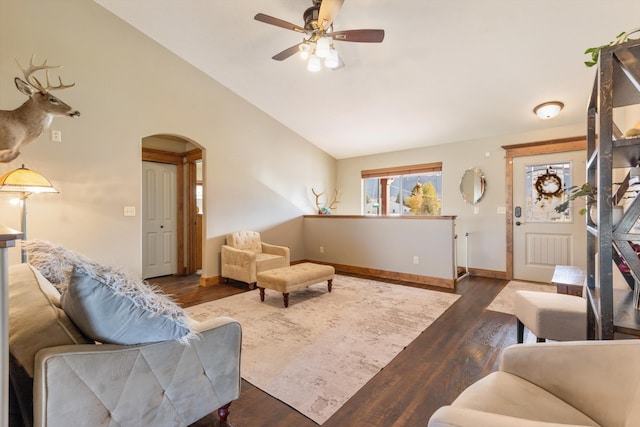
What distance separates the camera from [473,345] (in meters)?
2.43

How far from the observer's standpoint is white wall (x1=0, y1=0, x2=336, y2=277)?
297cm

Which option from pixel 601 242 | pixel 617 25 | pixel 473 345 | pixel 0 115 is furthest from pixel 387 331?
pixel 0 115

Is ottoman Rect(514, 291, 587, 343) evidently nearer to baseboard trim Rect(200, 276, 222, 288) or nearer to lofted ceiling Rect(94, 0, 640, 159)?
lofted ceiling Rect(94, 0, 640, 159)

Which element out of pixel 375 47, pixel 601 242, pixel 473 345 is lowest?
pixel 473 345

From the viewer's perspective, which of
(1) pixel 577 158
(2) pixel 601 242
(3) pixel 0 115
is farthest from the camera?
(1) pixel 577 158

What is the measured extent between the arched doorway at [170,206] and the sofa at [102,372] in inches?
151

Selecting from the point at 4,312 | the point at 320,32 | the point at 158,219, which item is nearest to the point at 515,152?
the point at 320,32

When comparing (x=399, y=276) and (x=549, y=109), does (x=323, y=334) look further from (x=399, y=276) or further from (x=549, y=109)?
(x=549, y=109)

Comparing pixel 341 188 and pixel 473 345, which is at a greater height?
pixel 341 188

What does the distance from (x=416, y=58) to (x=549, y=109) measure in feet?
6.33

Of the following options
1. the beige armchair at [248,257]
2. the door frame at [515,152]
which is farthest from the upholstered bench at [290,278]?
the door frame at [515,152]

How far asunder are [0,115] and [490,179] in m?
6.02

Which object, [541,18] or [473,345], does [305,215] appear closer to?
[473,345]

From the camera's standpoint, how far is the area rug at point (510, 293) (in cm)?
334
